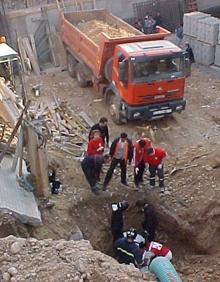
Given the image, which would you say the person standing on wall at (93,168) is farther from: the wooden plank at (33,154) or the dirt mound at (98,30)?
the dirt mound at (98,30)

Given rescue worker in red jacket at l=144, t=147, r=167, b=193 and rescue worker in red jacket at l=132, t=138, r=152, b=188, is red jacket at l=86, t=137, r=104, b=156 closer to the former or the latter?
rescue worker in red jacket at l=132, t=138, r=152, b=188

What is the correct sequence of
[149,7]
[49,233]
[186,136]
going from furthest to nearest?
[149,7], [186,136], [49,233]

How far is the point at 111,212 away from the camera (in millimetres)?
11953

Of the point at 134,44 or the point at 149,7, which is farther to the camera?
the point at 149,7

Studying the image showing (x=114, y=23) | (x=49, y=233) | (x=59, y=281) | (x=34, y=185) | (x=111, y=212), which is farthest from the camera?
(x=114, y=23)

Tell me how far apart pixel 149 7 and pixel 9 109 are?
1378 cm

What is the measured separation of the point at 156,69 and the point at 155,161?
3.95 metres

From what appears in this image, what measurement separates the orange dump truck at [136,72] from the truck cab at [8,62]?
119 inches

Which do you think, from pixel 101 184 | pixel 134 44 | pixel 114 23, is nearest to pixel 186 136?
pixel 134 44

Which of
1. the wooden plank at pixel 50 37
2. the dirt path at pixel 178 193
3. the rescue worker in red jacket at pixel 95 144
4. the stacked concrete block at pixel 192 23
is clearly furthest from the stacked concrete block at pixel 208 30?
the rescue worker in red jacket at pixel 95 144

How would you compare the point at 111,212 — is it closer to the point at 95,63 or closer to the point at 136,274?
the point at 136,274

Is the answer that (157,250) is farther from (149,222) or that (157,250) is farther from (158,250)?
(149,222)

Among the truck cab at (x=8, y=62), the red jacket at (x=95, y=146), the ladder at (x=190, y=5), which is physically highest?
the truck cab at (x=8, y=62)

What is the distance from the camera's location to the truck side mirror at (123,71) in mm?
14947
